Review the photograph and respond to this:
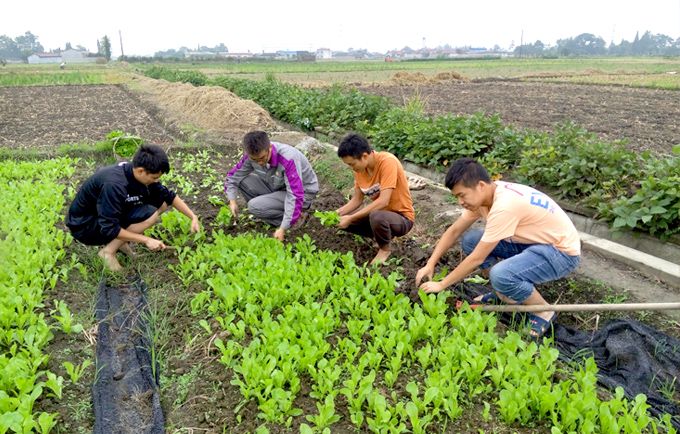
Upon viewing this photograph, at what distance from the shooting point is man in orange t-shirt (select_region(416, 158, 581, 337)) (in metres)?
3.16

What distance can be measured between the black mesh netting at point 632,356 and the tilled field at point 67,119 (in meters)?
9.39

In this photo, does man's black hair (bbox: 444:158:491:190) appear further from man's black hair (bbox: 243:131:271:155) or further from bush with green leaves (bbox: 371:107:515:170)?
bush with green leaves (bbox: 371:107:515:170)

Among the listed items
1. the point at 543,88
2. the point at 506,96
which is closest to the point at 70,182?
the point at 506,96

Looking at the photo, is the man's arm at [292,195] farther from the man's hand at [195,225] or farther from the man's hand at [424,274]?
the man's hand at [424,274]

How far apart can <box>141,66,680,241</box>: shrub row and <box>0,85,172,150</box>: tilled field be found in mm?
5268

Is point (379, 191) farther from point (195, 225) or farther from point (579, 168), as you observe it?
point (579, 168)

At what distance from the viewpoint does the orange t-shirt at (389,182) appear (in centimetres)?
425

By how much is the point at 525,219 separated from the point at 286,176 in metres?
2.20

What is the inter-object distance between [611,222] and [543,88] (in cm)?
1963

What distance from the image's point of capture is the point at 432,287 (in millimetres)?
3363

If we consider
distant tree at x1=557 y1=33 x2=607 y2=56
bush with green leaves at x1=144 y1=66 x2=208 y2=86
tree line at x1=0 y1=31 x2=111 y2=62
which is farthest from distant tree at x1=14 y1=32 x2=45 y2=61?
distant tree at x1=557 y1=33 x2=607 y2=56

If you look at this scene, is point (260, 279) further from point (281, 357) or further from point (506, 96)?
point (506, 96)

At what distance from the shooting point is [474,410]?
2623 millimetres

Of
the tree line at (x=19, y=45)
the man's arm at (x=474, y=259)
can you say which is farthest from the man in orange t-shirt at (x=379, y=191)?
the tree line at (x=19, y=45)
